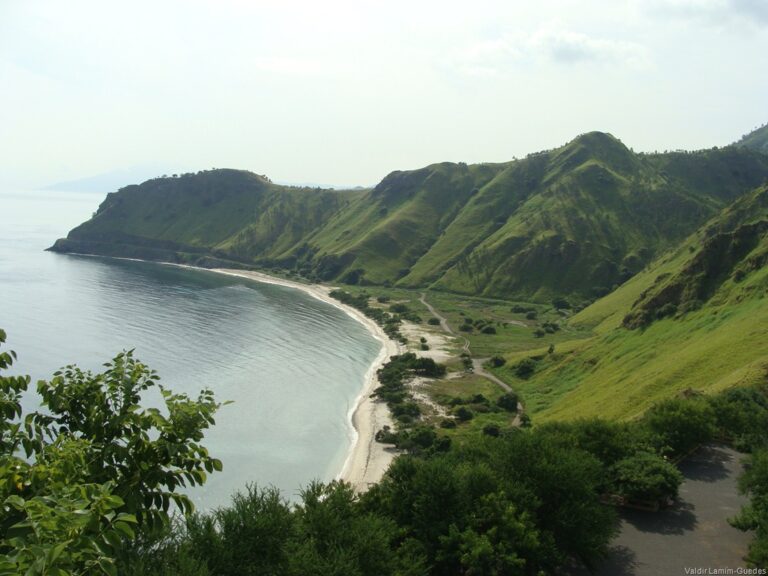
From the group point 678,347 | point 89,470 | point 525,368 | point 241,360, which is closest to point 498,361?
point 525,368

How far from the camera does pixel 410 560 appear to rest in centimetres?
3131

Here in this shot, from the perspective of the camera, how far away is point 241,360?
135500 mm

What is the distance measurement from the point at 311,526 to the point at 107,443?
75.9 feet

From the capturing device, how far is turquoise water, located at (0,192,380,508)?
84625 millimetres

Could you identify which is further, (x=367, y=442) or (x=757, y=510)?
(x=367, y=442)

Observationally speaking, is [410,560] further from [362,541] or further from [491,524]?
[491,524]

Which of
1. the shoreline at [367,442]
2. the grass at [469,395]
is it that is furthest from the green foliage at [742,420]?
the grass at [469,395]

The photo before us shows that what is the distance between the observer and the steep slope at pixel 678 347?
71625 mm

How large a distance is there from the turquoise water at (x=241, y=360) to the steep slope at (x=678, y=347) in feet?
125

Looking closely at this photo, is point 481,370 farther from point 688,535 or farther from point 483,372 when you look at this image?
point 688,535

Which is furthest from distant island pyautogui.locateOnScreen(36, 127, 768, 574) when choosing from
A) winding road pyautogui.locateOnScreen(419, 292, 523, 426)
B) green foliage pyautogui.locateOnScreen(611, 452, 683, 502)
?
winding road pyautogui.locateOnScreen(419, 292, 523, 426)

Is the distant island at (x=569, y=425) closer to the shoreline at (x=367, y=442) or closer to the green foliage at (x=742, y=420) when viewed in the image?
the green foliage at (x=742, y=420)

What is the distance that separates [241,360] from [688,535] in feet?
369

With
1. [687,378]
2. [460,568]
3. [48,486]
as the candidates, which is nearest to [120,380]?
[48,486]
